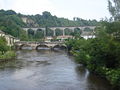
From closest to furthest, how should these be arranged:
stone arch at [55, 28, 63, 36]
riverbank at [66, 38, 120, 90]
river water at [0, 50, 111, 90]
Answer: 1. riverbank at [66, 38, 120, 90]
2. river water at [0, 50, 111, 90]
3. stone arch at [55, 28, 63, 36]

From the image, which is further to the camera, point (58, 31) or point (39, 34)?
point (58, 31)

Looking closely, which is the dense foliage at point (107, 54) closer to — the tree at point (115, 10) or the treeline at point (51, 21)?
the tree at point (115, 10)

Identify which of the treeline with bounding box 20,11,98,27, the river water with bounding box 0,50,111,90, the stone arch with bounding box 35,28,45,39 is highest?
the treeline with bounding box 20,11,98,27

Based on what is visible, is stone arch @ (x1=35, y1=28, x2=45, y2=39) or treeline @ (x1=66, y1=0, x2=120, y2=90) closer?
treeline @ (x1=66, y1=0, x2=120, y2=90)

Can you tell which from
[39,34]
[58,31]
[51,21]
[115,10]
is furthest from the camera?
[51,21]

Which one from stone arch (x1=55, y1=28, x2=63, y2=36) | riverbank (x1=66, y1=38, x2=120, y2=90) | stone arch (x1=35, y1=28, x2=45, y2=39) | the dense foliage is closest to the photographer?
riverbank (x1=66, y1=38, x2=120, y2=90)

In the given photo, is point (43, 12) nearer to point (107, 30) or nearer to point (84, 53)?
point (84, 53)

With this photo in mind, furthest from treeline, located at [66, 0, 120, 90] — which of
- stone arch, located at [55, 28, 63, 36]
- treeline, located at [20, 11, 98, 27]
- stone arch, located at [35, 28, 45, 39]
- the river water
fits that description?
treeline, located at [20, 11, 98, 27]

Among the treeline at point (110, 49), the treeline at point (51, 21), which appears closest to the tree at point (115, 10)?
the treeline at point (110, 49)

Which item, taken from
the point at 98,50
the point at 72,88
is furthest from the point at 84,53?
the point at 72,88

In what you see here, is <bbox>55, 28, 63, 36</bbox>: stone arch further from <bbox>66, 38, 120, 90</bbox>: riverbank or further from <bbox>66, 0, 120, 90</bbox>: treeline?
<bbox>66, 0, 120, 90</bbox>: treeline

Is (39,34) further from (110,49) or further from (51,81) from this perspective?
(110,49)

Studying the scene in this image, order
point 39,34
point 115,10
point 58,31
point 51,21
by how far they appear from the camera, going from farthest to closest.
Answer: point 51,21 < point 58,31 < point 39,34 < point 115,10

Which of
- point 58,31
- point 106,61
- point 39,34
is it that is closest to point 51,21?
point 58,31
